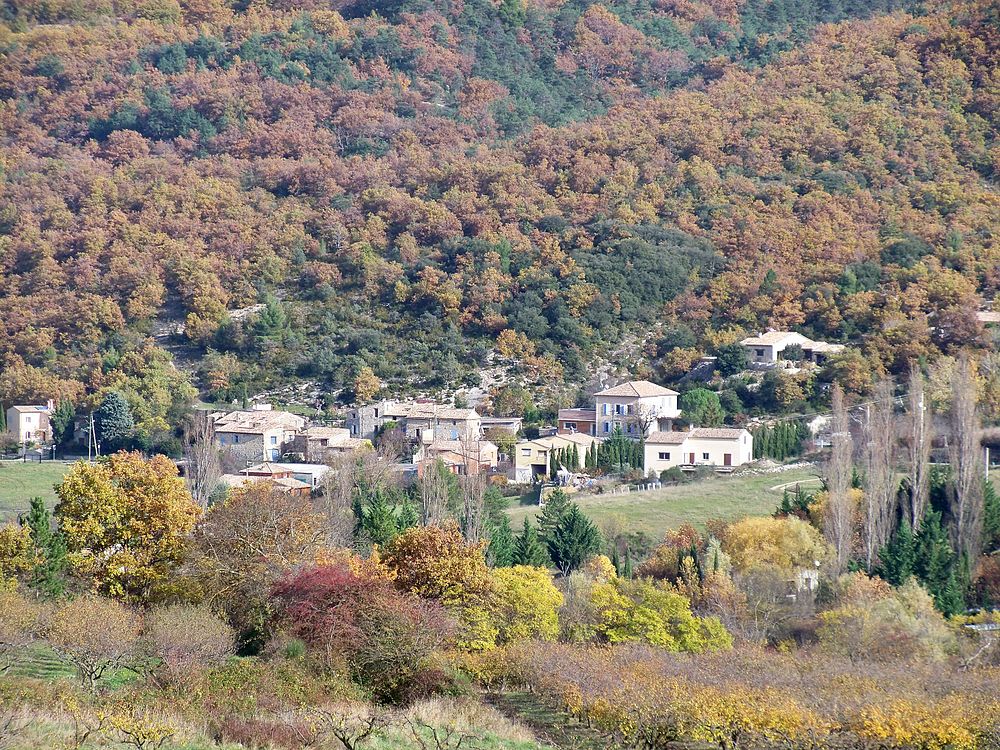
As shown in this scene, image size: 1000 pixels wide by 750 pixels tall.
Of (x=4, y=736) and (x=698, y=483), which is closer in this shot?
(x=4, y=736)

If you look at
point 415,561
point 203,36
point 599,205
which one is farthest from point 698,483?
point 203,36

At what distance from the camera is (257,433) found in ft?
170

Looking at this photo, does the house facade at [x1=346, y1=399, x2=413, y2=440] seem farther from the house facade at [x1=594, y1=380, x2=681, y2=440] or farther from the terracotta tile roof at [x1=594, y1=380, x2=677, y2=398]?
the terracotta tile roof at [x1=594, y1=380, x2=677, y2=398]

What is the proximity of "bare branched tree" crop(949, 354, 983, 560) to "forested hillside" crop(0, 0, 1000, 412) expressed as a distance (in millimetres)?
17177

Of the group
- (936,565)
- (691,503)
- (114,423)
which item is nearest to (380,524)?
(691,503)

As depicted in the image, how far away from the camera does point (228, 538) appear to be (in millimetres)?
26547

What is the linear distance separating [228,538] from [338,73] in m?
78.0

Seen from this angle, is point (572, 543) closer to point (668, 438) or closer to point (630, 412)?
point (668, 438)

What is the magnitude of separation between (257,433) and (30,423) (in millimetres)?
11192

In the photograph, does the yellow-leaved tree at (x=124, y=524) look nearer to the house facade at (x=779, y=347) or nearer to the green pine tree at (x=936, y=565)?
the green pine tree at (x=936, y=565)

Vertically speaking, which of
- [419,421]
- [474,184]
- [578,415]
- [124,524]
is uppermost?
[474,184]

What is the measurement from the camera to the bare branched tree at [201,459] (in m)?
39.7

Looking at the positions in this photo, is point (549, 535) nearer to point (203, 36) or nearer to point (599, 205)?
point (599, 205)

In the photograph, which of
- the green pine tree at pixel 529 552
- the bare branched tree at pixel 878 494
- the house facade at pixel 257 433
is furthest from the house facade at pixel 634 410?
the green pine tree at pixel 529 552
